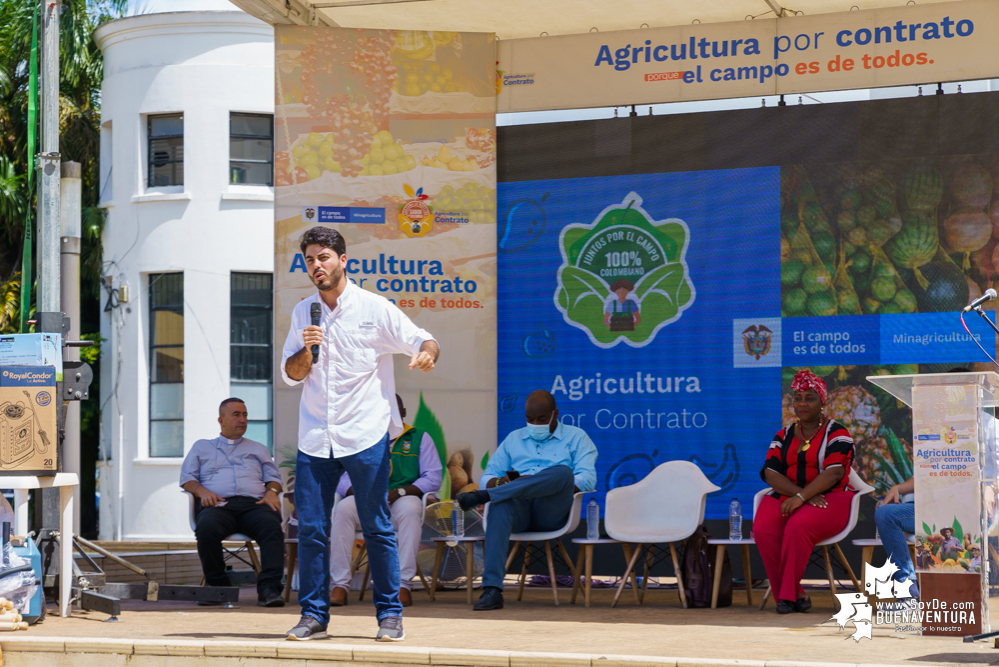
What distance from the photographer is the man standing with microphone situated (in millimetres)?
4707

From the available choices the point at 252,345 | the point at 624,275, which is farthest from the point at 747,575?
the point at 252,345

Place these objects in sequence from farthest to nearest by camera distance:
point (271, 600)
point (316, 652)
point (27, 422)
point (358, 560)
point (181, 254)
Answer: point (181, 254) → point (358, 560) → point (271, 600) → point (27, 422) → point (316, 652)

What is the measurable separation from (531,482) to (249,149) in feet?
37.5

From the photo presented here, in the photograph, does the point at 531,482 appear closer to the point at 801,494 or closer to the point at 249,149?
the point at 801,494

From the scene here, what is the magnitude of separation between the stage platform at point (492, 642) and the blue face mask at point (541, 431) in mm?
1061

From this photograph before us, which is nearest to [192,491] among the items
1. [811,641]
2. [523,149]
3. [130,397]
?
[523,149]

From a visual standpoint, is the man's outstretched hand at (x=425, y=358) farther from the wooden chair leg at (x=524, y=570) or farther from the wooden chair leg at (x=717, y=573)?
the wooden chair leg at (x=524, y=570)

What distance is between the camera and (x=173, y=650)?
4.52 meters

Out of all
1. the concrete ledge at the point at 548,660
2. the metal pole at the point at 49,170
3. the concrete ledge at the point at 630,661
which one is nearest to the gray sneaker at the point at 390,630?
the concrete ledge at the point at 548,660

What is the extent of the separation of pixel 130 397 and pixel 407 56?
34.3 ft

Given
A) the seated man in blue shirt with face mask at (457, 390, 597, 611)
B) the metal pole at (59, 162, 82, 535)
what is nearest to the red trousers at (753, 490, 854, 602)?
the seated man in blue shirt with face mask at (457, 390, 597, 611)

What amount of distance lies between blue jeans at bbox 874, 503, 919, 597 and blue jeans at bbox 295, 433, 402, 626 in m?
2.57

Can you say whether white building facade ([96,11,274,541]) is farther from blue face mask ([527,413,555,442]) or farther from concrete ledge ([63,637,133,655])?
concrete ledge ([63,637,133,655])

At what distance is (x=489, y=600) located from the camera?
20.3 ft
